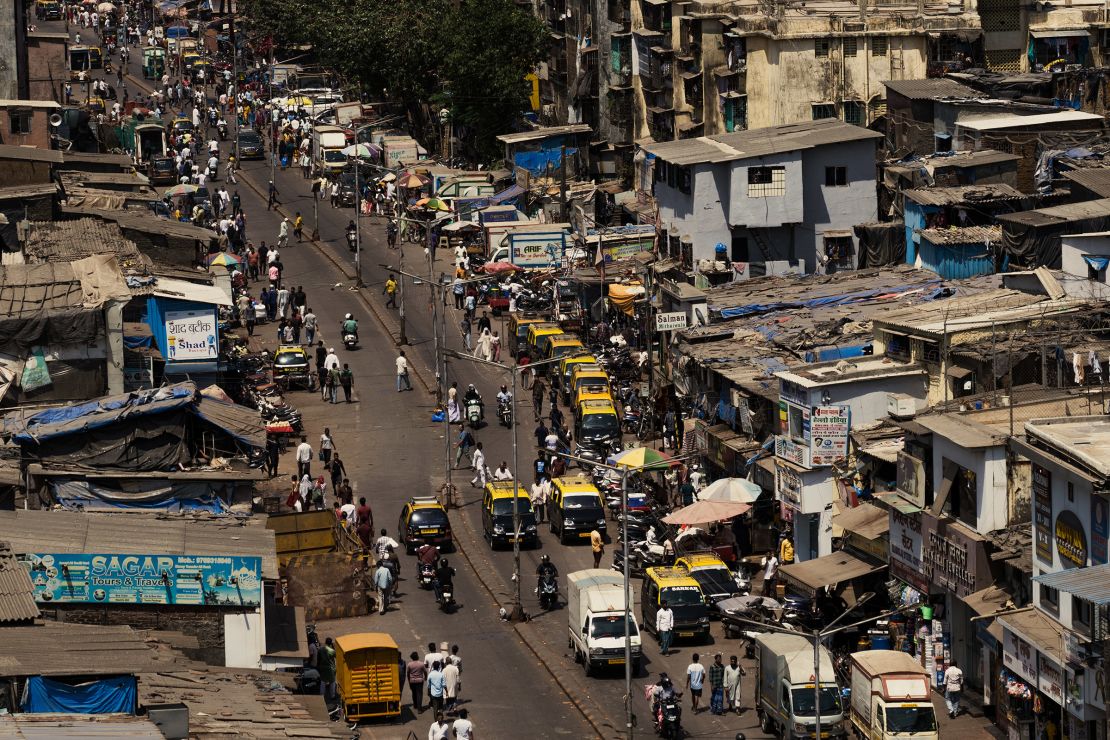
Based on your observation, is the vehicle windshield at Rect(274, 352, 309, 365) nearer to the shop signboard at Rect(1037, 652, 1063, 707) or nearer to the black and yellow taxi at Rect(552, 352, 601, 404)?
the black and yellow taxi at Rect(552, 352, 601, 404)

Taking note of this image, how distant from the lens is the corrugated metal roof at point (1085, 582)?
151ft

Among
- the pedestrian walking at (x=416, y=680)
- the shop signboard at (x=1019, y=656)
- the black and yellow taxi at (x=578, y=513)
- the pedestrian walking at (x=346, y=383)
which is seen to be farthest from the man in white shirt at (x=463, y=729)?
the pedestrian walking at (x=346, y=383)

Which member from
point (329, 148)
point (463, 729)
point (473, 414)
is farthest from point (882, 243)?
point (329, 148)

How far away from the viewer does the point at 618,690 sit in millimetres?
56219

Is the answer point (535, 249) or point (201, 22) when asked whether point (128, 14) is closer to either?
point (201, 22)

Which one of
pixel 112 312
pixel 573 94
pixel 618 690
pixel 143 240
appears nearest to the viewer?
pixel 618 690

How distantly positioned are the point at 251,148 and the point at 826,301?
203 feet

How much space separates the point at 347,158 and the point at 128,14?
2583 inches

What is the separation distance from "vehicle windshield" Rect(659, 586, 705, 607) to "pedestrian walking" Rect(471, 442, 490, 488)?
15539 mm

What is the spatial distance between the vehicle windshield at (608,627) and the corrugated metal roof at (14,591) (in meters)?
14.3

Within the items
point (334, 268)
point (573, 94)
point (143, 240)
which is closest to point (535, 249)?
point (334, 268)

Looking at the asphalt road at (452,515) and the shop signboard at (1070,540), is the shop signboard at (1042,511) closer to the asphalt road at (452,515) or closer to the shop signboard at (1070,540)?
the shop signboard at (1070,540)

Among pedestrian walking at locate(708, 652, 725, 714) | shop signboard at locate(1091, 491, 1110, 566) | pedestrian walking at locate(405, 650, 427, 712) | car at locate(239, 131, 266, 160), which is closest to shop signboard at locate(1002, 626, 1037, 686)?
shop signboard at locate(1091, 491, 1110, 566)

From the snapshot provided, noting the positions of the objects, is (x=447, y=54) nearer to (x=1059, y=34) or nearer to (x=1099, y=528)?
(x=1059, y=34)
